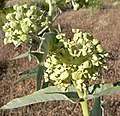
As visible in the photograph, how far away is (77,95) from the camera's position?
1292mm

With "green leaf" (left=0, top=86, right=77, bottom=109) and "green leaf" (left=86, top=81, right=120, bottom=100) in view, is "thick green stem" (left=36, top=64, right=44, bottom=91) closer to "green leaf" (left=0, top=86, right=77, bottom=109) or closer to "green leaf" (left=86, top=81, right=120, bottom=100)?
"green leaf" (left=0, top=86, right=77, bottom=109)

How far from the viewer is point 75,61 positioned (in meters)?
1.16

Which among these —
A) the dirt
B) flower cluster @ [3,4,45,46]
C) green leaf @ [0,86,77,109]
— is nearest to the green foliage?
green leaf @ [0,86,77,109]

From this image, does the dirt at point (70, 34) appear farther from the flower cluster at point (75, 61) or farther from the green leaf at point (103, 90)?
the flower cluster at point (75, 61)

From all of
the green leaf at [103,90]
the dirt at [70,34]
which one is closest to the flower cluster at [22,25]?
the green leaf at [103,90]

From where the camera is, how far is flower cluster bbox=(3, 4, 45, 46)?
45.3 inches

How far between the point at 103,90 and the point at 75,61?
159 mm

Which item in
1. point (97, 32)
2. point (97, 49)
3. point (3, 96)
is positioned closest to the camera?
point (97, 49)

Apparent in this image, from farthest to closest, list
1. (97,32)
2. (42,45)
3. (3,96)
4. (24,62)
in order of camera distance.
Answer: (97,32)
(24,62)
(3,96)
(42,45)

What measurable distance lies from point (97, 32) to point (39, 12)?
6314 mm

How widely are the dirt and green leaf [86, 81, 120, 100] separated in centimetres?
266

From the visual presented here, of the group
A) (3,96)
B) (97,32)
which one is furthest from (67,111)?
(97,32)

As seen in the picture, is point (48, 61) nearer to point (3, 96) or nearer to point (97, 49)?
point (97, 49)

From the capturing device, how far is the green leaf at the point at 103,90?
1.19 m
